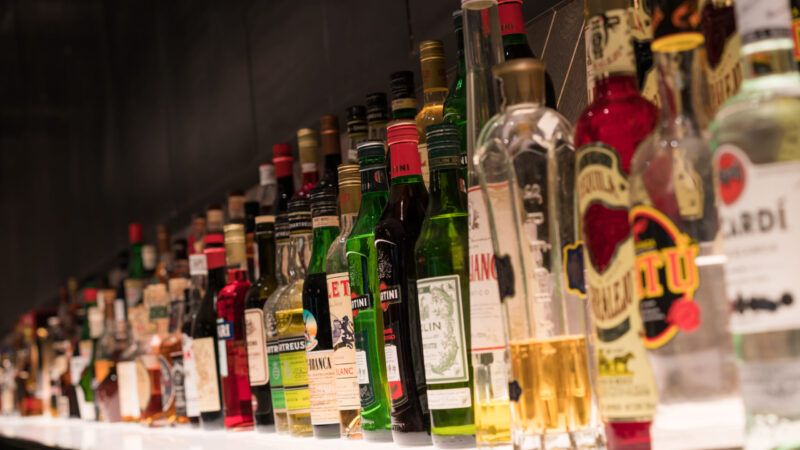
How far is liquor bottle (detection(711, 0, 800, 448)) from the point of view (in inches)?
23.2

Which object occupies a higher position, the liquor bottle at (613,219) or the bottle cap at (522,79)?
the bottle cap at (522,79)

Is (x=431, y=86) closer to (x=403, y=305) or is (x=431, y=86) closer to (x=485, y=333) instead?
(x=403, y=305)

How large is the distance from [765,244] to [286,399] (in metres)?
0.90

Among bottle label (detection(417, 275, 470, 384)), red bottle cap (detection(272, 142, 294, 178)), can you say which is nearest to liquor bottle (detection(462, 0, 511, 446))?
bottle label (detection(417, 275, 470, 384))

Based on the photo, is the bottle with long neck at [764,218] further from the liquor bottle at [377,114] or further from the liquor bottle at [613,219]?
the liquor bottle at [377,114]

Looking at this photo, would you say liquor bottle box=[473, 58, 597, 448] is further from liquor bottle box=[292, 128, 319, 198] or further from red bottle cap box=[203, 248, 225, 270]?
red bottle cap box=[203, 248, 225, 270]

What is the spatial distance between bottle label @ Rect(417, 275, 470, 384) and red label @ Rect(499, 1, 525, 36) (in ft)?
0.85

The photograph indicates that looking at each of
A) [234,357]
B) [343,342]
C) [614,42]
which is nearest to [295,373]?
[343,342]

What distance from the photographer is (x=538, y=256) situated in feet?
2.64

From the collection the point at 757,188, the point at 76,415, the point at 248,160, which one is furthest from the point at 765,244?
the point at 76,415

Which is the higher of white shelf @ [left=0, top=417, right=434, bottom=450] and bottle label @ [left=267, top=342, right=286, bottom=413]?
bottle label @ [left=267, top=342, right=286, bottom=413]

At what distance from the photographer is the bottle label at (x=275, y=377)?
143cm

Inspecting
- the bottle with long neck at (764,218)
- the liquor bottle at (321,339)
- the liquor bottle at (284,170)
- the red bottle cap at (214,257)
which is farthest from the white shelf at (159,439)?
the bottle with long neck at (764,218)

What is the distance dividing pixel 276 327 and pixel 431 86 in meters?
0.42
